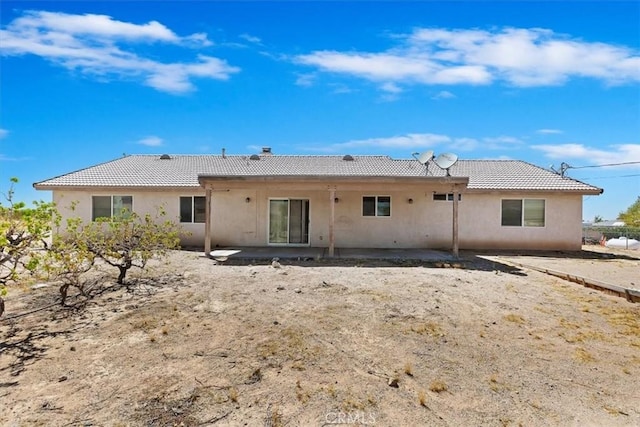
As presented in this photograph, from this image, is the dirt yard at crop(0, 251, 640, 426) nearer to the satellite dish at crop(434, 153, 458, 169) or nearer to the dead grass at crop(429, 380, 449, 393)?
the dead grass at crop(429, 380, 449, 393)

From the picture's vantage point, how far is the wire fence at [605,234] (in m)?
20.0

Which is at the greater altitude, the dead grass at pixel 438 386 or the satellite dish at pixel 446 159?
the satellite dish at pixel 446 159

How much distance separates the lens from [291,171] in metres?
16.9

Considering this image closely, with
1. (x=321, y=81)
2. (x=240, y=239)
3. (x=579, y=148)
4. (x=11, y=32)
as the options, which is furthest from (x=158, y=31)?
(x=579, y=148)

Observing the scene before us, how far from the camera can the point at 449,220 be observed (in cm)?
1473

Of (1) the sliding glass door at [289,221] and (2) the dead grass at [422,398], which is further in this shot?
(1) the sliding glass door at [289,221]

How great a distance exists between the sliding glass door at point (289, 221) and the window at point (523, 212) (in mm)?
7865

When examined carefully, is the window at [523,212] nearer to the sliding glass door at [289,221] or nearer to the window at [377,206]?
the window at [377,206]

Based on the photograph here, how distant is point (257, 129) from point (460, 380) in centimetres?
2080

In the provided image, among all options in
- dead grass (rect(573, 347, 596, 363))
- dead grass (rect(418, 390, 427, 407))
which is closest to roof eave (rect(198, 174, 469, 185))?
dead grass (rect(573, 347, 596, 363))

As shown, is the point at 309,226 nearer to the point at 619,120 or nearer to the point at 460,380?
the point at 460,380

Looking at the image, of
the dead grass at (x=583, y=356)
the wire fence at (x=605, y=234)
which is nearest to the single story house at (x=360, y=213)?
Result: the wire fence at (x=605, y=234)

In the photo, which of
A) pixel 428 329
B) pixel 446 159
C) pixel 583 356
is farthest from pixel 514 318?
pixel 446 159

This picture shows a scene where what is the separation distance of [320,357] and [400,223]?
10950mm
